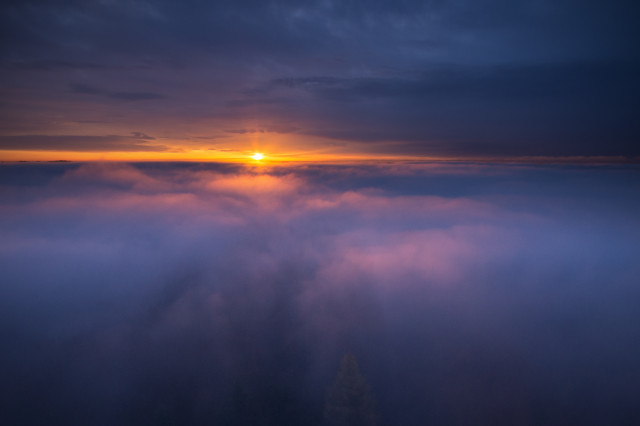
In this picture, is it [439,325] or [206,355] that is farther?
[439,325]

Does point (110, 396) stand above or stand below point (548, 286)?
above

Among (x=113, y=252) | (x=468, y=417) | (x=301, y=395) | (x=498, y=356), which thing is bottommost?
(x=113, y=252)

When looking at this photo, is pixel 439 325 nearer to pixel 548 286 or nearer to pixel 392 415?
pixel 392 415

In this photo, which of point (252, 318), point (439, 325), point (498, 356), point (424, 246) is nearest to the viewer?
point (498, 356)

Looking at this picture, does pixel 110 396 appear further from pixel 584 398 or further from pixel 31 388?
pixel 584 398

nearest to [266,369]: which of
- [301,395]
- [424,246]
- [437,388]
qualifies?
[301,395]

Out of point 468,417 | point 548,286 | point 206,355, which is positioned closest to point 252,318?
point 206,355

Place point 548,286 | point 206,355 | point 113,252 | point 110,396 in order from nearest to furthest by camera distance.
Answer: point 110,396 → point 206,355 → point 548,286 → point 113,252
